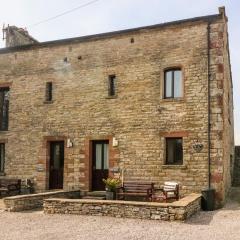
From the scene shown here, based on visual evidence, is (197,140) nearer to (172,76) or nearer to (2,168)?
(172,76)

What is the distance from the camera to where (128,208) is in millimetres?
11680

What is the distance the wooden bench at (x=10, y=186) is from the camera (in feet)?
56.7

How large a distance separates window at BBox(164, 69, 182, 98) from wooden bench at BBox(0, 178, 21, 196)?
7350 millimetres

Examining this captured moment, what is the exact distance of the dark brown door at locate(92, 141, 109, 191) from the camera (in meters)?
16.8

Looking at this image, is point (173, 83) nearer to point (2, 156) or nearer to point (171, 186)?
point (171, 186)

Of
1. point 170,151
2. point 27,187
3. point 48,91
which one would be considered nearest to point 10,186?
point 27,187

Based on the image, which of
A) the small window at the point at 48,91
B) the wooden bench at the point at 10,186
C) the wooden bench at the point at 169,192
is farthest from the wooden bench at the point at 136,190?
the small window at the point at 48,91

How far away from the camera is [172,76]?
15.9 metres

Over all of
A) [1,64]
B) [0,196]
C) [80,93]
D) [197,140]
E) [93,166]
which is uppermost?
[1,64]

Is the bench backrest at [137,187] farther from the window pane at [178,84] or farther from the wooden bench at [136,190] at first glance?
the window pane at [178,84]

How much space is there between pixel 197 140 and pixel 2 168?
364 inches

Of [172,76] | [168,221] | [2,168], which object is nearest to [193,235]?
[168,221]

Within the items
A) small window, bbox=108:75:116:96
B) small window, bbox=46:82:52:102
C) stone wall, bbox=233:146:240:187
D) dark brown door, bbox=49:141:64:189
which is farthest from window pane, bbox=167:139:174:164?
stone wall, bbox=233:146:240:187

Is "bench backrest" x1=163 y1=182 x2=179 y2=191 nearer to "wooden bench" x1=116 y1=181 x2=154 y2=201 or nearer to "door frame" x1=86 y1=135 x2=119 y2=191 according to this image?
"wooden bench" x1=116 y1=181 x2=154 y2=201
